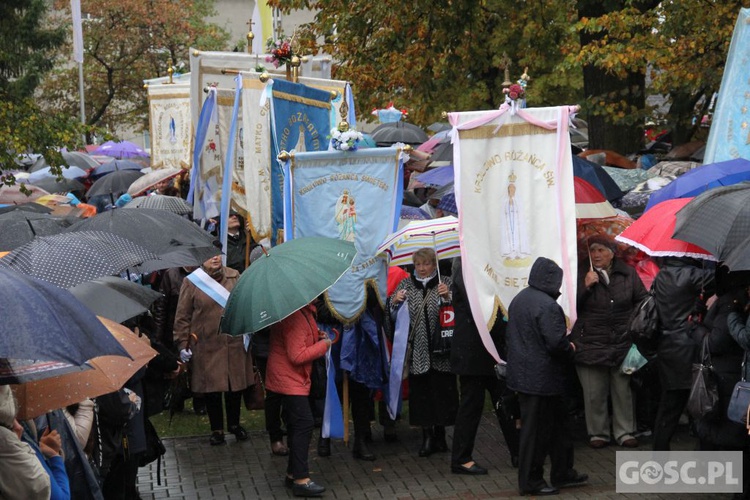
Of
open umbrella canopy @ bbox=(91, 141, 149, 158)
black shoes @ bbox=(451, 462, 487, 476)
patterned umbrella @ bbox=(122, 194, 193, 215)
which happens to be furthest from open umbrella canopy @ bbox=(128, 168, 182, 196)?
open umbrella canopy @ bbox=(91, 141, 149, 158)

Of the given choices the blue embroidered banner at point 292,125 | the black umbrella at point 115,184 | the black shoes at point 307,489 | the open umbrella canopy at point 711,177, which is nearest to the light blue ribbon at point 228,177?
the blue embroidered banner at point 292,125

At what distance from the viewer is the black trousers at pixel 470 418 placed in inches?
346

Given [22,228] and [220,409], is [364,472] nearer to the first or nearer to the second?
[220,409]

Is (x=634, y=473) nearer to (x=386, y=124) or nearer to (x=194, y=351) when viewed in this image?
(x=194, y=351)

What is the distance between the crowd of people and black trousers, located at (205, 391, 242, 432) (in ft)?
0.07

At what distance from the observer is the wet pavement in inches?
335

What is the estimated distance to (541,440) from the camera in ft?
26.8

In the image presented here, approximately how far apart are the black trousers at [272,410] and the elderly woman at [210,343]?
48 cm

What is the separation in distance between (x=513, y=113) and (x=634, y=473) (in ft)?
9.73

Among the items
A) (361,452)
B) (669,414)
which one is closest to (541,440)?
(669,414)

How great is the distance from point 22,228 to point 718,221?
4761 mm

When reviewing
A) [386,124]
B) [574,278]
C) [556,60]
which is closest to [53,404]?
[574,278]

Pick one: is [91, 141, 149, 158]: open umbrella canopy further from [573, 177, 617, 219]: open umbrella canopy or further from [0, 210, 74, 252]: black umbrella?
[0, 210, 74, 252]: black umbrella

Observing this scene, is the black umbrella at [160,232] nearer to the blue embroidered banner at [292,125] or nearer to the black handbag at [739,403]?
the blue embroidered banner at [292,125]
